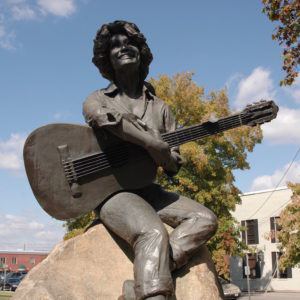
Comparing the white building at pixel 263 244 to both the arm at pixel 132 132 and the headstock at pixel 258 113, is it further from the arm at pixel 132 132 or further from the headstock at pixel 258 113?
the arm at pixel 132 132

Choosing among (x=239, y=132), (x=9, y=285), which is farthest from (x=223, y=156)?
(x=9, y=285)

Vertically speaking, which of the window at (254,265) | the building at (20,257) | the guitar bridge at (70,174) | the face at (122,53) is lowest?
the guitar bridge at (70,174)

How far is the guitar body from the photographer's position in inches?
148

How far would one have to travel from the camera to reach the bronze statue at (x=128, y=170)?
136 inches

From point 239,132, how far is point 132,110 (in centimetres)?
1667

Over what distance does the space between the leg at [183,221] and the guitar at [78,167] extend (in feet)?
0.70

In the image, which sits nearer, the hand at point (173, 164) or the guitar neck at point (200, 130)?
the hand at point (173, 164)

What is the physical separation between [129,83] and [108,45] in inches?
15.0

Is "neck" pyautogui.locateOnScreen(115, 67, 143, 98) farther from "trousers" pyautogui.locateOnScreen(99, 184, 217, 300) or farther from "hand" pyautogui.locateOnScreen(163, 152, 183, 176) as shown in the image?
"trousers" pyautogui.locateOnScreen(99, 184, 217, 300)

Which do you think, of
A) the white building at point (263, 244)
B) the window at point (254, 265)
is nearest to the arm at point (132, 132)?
the white building at point (263, 244)

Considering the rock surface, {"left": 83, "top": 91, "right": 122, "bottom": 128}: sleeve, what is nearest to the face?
{"left": 83, "top": 91, "right": 122, "bottom": 128}: sleeve

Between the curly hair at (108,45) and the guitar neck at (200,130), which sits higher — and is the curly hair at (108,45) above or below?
above

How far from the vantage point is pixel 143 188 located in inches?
158

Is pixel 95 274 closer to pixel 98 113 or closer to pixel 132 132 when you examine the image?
pixel 132 132
